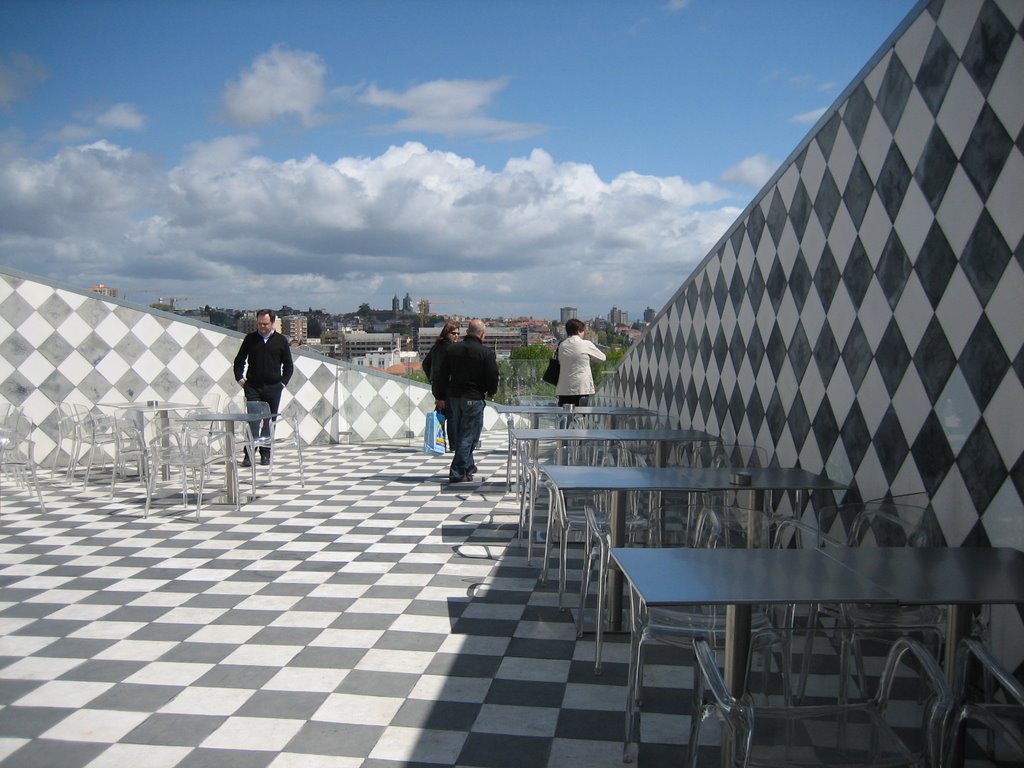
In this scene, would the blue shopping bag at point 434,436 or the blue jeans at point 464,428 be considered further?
the blue shopping bag at point 434,436

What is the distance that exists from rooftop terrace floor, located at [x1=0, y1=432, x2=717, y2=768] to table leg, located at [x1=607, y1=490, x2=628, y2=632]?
135mm

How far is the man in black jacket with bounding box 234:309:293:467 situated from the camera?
9430mm

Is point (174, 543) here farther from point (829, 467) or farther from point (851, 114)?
point (851, 114)

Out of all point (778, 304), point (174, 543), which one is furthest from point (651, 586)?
point (174, 543)

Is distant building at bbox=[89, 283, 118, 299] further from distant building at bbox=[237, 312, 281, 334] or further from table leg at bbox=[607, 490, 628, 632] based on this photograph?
table leg at bbox=[607, 490, 628, 632]

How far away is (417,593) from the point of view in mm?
4867

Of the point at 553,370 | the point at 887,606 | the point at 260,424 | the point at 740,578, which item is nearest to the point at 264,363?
the point at 260,424

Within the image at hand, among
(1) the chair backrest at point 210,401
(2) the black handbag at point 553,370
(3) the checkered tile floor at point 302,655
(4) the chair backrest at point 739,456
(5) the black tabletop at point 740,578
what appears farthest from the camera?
(1) the chair backrest at point 210,401

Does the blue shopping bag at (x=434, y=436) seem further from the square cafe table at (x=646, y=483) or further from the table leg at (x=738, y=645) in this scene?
the table leg at (x=738, y=645)

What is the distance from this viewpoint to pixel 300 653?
3.90 m

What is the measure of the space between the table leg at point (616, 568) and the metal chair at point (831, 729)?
1.91 m

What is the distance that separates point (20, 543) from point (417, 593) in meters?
3.11

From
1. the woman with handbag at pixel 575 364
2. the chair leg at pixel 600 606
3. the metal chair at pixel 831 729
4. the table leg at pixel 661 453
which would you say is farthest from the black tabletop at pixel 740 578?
the woman with handbag at pixel 575 364

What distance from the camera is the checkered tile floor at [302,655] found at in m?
3.03
